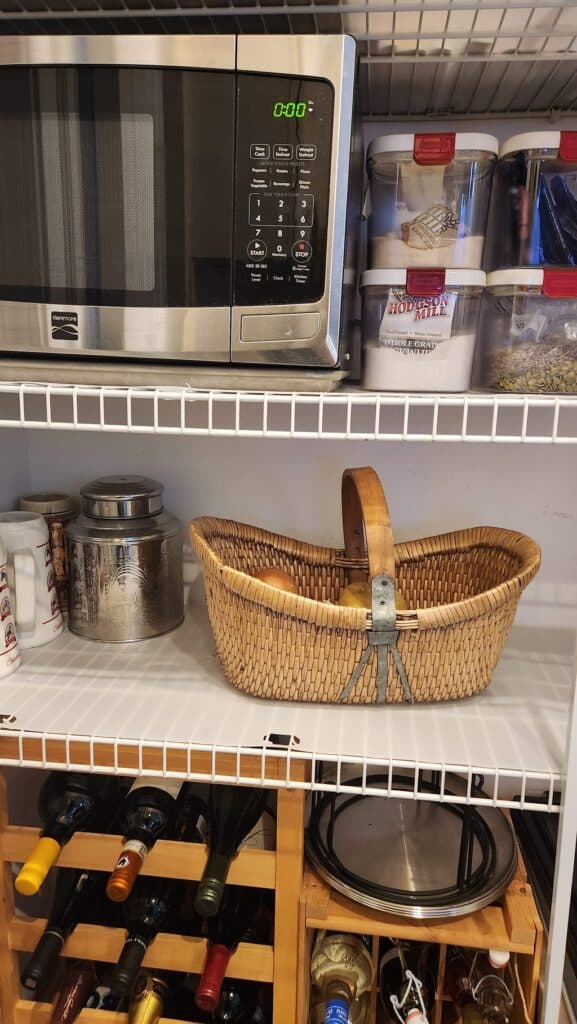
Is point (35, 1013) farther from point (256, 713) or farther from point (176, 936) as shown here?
point (256, 713)

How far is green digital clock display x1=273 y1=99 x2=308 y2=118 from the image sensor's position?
2.45 ft

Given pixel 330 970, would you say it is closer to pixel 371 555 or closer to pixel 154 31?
pixel 371 555

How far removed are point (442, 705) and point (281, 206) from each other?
61 centimetres

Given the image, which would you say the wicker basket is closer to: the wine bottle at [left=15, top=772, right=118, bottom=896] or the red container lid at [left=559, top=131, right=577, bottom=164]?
the wine bottle at [left=15, top=772, right=118, bottom=896]

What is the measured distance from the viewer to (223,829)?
0.93 metres

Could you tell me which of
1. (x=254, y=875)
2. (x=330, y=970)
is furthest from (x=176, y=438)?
(x=330, y=970)

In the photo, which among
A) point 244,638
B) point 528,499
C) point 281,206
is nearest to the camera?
point 281,206

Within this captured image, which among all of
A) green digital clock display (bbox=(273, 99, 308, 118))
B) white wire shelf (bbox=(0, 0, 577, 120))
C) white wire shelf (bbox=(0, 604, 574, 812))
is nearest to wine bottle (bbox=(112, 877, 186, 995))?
white wire shelf (bbox=(0, 604, 574, 812))

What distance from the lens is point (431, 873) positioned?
3.01 feet

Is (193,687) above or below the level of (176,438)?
below

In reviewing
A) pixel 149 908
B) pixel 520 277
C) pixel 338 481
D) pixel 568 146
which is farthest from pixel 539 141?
pixel 149 908

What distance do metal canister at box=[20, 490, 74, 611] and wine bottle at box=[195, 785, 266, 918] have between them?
38cm

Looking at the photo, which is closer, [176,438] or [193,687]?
[193,687]

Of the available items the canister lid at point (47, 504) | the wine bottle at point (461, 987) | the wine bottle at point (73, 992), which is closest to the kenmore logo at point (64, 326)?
the canister lid at point (47, 504)
